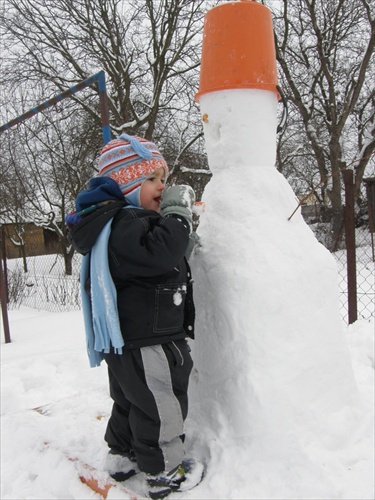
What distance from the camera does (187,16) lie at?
15.3 m

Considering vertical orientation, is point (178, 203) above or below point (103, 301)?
above

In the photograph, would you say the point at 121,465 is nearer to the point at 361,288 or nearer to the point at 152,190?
the point at 152,190

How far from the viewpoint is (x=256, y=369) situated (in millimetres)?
1711

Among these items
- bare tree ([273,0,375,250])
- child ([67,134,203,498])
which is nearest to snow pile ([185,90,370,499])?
child ([67,134,203,498])

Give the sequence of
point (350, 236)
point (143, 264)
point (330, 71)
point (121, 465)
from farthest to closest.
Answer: point (330, 71)
point (350, 236)
point (121, 465)
point (143, 264)

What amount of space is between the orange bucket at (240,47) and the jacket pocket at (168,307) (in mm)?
969

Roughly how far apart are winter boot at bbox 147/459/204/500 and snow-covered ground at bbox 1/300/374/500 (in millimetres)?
28

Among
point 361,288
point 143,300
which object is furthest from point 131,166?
point 361,288

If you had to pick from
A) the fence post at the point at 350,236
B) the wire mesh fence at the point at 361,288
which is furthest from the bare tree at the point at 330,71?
the fence post at the point at 350,236

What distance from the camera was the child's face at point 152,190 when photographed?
1727 mm

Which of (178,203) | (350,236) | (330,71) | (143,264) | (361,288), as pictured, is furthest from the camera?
(330,71)

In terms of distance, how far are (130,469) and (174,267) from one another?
0.85 metres

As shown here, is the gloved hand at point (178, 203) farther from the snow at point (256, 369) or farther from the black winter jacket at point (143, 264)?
the snow at point (256, 369)

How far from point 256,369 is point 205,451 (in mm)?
403
